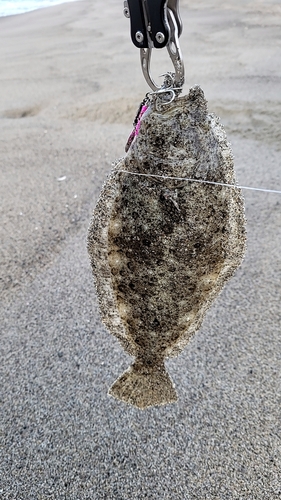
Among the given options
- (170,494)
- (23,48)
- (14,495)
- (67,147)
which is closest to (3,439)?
(14,495)

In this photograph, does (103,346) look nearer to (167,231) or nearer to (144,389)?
(144,389)

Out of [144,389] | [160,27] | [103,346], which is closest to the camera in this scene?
[160,27]

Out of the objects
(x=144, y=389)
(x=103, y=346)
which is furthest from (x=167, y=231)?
(x=103, y=346)

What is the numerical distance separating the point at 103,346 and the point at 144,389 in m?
0.82

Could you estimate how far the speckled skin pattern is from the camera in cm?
134

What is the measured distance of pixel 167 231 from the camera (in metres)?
1.48

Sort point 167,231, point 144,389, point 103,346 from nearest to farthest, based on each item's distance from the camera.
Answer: point 167,231 < point 144,389 < point 103,346

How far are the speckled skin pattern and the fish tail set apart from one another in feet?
0.49

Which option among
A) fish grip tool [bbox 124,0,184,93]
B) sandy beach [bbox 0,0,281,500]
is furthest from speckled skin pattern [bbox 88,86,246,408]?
sandy beach [bbox 0,0,281,500]

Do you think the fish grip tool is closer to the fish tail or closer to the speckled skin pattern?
the speckled skin pattern

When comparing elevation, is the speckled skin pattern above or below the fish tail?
above

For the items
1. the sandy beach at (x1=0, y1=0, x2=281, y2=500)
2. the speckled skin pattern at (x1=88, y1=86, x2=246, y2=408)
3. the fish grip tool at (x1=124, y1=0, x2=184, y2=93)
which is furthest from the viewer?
the sandy beach at (x1=0, y1=0, x2=281, y2=500)

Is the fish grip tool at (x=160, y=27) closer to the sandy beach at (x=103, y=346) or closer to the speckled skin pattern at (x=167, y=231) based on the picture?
the speckled skin pattern at (x=167, y=231)

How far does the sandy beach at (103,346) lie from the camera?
2.23 meters
